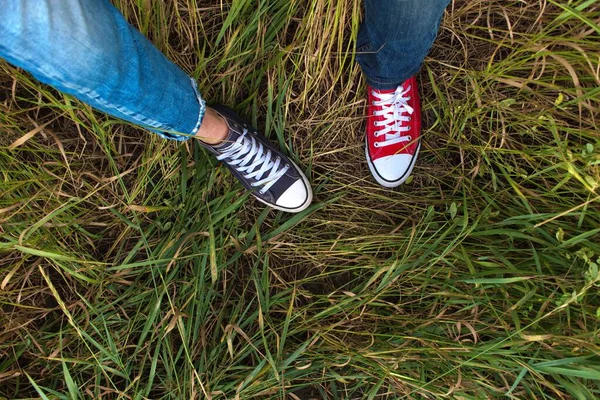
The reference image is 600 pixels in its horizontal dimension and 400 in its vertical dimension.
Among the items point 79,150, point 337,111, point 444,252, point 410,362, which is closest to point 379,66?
point 337,111

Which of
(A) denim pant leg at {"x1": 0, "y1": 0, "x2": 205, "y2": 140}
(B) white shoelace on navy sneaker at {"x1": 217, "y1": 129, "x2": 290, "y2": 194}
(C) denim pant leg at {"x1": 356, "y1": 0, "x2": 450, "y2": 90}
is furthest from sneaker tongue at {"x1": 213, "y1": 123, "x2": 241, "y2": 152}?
(C) denim pant leg at {"x1": 356, "y1": 0, "x2": 450, "y2": 90}

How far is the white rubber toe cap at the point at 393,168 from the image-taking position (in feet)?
3.57

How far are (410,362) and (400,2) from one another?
741mm

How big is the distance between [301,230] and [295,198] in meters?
0.09

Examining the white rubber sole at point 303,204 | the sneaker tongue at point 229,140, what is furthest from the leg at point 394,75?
the sneaker tongue at point 229,140

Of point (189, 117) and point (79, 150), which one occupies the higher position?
point (189, 117)

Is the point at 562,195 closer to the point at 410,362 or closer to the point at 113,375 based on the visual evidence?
the point at 410,362

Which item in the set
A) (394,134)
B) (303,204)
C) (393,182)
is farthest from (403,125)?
(303,204)

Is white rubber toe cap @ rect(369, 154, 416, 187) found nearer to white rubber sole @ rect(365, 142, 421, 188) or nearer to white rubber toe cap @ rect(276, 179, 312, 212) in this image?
white rubber sole @ rect(365, 142, 421, 188)

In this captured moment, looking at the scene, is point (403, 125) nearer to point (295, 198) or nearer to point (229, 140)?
point (295, 198)

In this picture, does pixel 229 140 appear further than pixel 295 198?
No

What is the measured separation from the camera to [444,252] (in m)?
0.93

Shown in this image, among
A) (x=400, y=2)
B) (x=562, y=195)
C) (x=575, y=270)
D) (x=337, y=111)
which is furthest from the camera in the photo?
(x=337, y=111)

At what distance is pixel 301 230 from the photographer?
3.62ft
